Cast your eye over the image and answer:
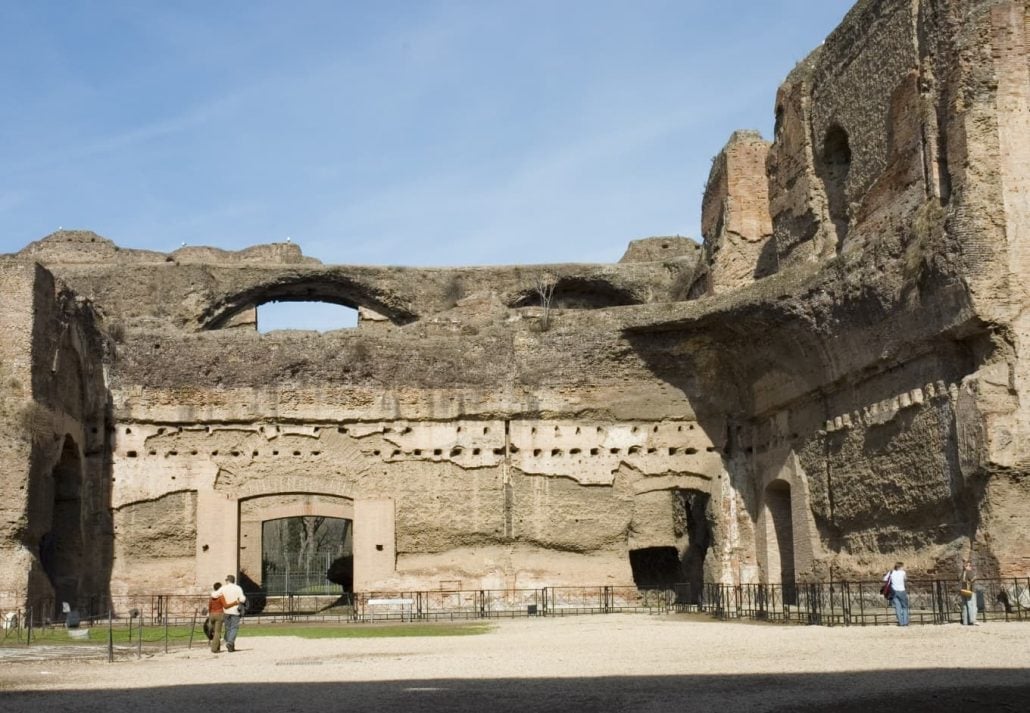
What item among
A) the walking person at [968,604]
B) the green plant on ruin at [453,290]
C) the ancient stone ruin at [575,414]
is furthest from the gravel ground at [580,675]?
the green plant on ruin at [453,290]

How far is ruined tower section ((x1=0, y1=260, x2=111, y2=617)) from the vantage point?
16375mm

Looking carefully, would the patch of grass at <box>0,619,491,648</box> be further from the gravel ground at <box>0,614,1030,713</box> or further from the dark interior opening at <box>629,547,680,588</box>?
the dark interior opening at <box>629,547,680,588</box>

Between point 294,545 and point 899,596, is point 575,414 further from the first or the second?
point 294,545

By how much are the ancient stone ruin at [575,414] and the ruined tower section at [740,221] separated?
0.04 meters

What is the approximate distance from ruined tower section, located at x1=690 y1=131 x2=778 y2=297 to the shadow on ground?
13319mm

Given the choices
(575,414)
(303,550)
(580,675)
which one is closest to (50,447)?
(575,414)

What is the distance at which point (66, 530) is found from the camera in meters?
18.9

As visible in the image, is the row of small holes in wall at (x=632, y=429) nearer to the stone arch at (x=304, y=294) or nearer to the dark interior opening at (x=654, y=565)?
the dark interior opening at (x=654, y=565)

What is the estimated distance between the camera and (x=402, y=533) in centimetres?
1984

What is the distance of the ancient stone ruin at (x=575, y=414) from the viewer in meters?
16.1

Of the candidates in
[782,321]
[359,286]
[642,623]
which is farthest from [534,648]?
[359,286]

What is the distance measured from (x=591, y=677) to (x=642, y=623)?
6.72m

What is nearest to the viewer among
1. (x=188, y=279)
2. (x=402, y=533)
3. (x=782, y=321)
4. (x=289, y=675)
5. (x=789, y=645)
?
(x=289, y=675)

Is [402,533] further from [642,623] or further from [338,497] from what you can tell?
[642,623]
